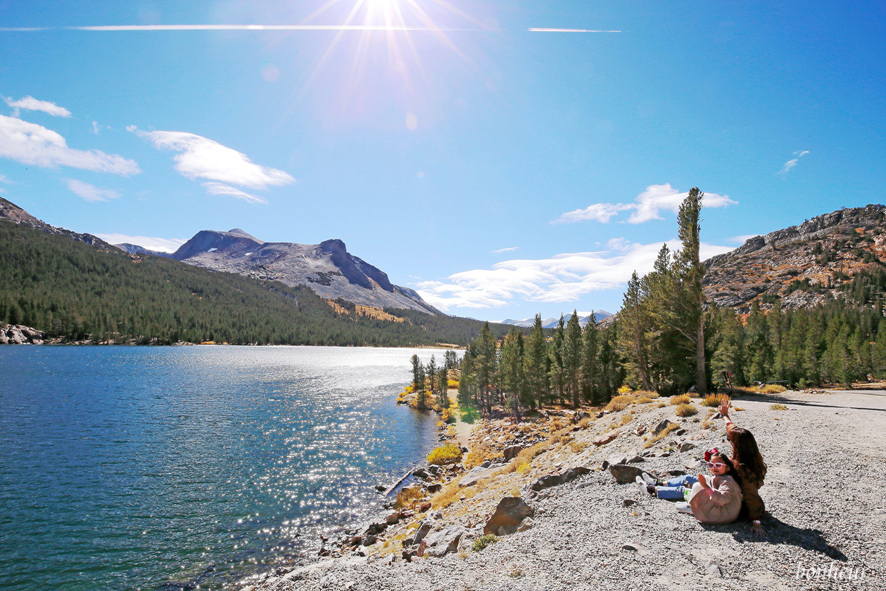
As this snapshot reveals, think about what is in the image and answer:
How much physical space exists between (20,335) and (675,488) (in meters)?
236

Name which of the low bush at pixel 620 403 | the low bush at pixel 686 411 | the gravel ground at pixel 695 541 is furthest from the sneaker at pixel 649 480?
the low bush at pixel 620 403

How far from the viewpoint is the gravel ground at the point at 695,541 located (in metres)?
7.48

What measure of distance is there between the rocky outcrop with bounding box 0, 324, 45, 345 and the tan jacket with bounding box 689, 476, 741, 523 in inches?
9100

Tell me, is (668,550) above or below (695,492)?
below

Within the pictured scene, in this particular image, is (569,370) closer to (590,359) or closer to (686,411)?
(590,359)

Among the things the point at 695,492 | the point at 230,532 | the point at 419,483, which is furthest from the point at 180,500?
the point at 695,492

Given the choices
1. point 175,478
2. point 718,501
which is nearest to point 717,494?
point 718,501

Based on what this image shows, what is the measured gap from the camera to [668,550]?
8.74 meters

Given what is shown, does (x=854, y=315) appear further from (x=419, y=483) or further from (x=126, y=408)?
(x=126, y=408)

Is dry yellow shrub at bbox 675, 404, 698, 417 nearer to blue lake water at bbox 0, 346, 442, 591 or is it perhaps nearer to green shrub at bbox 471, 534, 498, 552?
green shrub at bbox 471, 534, 498, 552

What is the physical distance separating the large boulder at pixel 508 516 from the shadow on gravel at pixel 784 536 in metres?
5.71

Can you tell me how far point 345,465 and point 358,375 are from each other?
296ft

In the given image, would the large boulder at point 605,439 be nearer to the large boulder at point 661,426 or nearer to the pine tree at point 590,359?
the large boulder at point 661,426

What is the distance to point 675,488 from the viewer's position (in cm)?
1136
